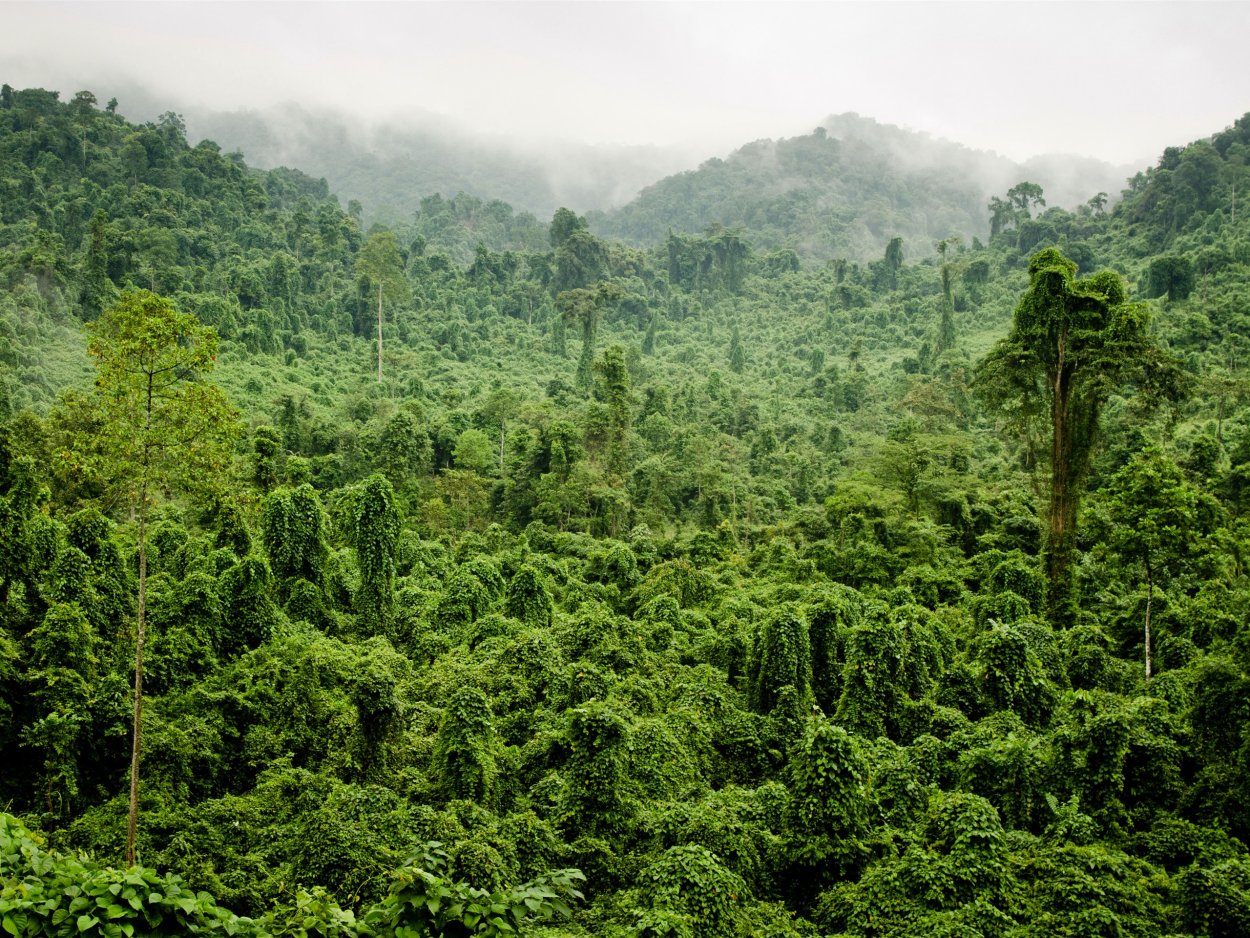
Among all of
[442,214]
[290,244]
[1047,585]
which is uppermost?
[442,214]

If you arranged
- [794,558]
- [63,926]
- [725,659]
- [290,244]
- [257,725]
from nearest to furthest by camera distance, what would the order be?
[63,926]
[257,725]
[725,659]
[794,558]
[290,244]

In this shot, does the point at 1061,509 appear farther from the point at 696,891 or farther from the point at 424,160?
the point at 424,160

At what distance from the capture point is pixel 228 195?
5209 centimetres

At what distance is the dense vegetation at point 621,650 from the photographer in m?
7.27

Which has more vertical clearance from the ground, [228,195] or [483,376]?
[228,195]

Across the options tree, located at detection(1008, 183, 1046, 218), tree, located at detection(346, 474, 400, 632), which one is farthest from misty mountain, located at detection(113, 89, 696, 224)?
tree, located at detection(346, 474, 400, 632)

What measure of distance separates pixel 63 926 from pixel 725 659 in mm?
13078

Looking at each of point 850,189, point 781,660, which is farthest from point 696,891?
point 850,189

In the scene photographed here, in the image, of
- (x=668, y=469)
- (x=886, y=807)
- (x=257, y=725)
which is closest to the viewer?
(x=886, y=807)

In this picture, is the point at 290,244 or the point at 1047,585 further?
the point at 290,244

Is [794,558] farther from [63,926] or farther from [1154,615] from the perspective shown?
[63,926]

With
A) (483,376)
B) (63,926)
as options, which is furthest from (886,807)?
(483,376)

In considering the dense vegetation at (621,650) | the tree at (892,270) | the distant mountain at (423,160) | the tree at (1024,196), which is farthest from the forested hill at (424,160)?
the dense vegetation at (621,650)

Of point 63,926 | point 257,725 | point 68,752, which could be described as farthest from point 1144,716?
point 68,752
